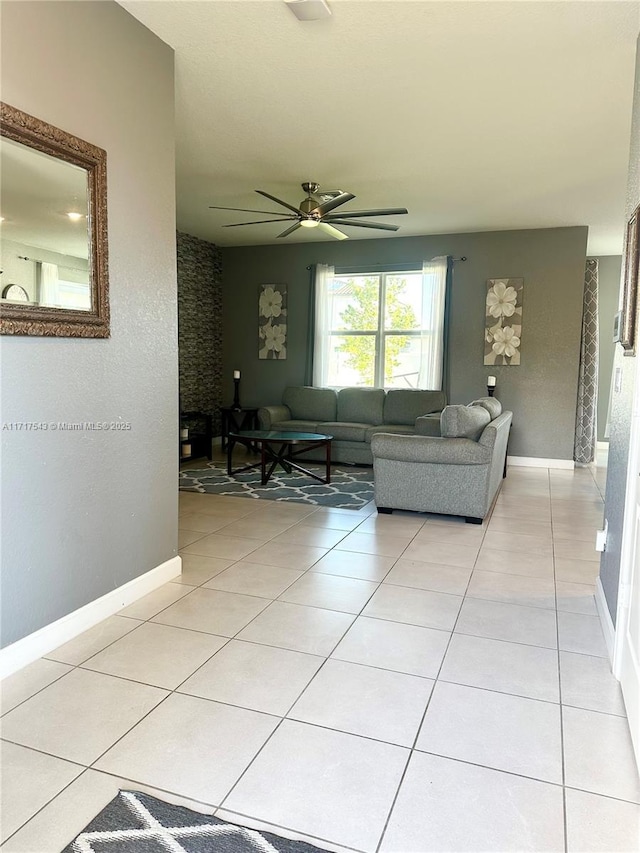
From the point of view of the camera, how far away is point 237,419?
760cm

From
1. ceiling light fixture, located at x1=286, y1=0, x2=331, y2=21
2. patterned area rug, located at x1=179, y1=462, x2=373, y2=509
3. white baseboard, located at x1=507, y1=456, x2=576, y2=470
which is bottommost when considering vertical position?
patterned area rug, located at x1=179, y1=462, x2=373, y2=509

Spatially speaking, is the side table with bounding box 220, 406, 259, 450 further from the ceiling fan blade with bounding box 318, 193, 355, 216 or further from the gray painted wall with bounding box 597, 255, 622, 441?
the gray painted wall with bounding box 597, 255, 622, 441

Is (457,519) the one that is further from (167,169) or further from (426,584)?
(167,169)

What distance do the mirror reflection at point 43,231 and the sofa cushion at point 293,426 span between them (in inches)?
170

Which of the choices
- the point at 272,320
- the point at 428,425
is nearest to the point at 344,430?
the point at 428,425

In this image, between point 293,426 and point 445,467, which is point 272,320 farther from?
point 445,467

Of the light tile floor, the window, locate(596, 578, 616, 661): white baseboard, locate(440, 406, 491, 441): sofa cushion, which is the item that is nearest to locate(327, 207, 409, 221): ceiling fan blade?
locate(440, 406, 491, 441): sofa cushion

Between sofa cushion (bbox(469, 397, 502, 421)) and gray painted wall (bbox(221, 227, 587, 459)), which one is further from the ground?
gray painted wall (bbox(221, 227, 587, 459))

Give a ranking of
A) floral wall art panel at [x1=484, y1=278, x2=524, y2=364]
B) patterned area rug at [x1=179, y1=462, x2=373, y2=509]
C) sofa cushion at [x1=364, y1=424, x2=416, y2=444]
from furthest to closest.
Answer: floral wall art panel at [x1=484, y1=278, x2=524, y2=364]
sofa cushion at [x1=364, y1=424, x2=416, y2=444]
patterned area rug at [x1=179, y1=462, x2=373, y2=509]

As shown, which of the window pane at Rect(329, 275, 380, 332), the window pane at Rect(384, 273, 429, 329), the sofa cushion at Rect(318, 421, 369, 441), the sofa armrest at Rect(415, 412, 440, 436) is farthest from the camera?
the window pane at Rect(329, 275, 380, 332)

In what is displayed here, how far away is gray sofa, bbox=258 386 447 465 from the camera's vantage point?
6301 mm

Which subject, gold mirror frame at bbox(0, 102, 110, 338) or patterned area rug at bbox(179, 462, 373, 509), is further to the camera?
patterned area rug at bbox(179, 462, 373, 509)

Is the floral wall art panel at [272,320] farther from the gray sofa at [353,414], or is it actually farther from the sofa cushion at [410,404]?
the sofa cushion at [410,404]

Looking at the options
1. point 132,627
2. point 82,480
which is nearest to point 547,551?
point 132,627
